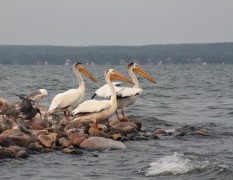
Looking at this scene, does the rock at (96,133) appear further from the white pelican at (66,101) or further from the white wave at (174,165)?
the white wave at (174,165)

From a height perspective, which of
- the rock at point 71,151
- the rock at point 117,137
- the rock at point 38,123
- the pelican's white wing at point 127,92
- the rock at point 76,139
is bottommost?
the rock at point 71,151

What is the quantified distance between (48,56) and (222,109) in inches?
6136

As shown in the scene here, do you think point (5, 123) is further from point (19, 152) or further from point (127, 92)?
point (127, 92)

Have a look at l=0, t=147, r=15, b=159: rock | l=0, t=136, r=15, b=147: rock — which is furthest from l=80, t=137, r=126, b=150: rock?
l=0, t=147, r=15, b=159: rock

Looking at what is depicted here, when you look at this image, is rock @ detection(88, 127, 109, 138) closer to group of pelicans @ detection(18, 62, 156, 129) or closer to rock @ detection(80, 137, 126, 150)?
group of pelicans @ detection(18, 62, 156, 129)

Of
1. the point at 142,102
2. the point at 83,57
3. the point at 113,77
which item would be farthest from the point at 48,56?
the point at 113,77

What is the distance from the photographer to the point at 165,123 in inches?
697

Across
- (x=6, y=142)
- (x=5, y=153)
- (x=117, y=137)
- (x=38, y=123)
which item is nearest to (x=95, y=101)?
(x=117, y=137)


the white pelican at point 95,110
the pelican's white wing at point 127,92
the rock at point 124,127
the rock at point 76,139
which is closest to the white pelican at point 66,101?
the pelican's white wing at point 127,92

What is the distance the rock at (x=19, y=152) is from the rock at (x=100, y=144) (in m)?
1.47

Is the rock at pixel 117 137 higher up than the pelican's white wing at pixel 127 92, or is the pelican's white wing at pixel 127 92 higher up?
the pelican's white wing at pixel 127 92

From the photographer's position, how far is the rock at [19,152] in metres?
11.1

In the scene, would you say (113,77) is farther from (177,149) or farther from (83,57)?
(83,57)

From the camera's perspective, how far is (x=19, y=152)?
11141mm
